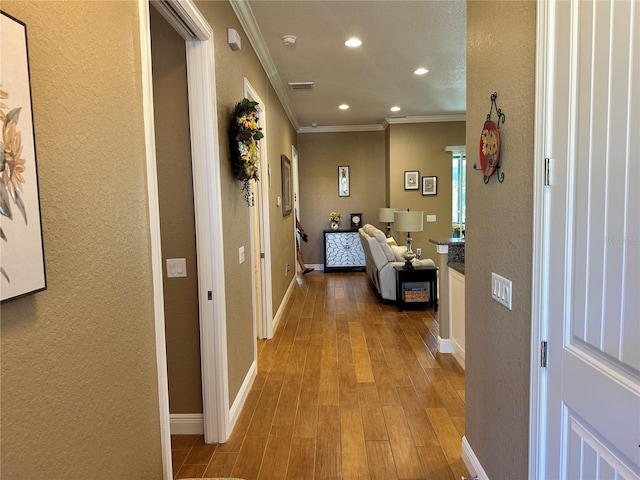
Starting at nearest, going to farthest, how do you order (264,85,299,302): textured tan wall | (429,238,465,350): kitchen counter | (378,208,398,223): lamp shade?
(429,238,465,350): kitchen counter, (264,85,299,302): textured tan wall, (378,208,398,223): lamp shade

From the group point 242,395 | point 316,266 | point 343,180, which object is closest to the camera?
point 242,395

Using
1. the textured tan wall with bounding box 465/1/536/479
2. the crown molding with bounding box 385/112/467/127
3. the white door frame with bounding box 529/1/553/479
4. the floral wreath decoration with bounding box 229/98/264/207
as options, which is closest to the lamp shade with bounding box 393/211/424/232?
the crown molding with bounding box 385/112/467/127

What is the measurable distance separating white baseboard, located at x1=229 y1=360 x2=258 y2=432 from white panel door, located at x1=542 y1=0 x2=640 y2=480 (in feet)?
6.05

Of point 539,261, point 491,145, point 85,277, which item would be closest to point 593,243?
point 539,261

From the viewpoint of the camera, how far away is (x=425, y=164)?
7.36m

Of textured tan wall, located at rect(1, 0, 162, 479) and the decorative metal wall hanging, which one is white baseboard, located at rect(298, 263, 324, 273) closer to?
the decorative metal wall hanging

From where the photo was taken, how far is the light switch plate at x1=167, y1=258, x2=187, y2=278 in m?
2.39

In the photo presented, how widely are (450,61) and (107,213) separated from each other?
421cm

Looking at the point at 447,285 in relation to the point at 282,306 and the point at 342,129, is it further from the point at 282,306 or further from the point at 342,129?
the point at 342,129

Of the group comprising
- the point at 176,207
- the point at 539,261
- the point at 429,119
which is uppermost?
the point at 429,119

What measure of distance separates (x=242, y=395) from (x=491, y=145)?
7.60ft

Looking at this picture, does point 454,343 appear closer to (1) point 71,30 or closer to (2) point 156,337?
(2) point 156,337

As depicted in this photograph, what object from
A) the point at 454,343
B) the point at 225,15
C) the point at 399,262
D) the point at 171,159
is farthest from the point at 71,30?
the point at 399,262

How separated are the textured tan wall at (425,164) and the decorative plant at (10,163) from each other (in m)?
6.94
